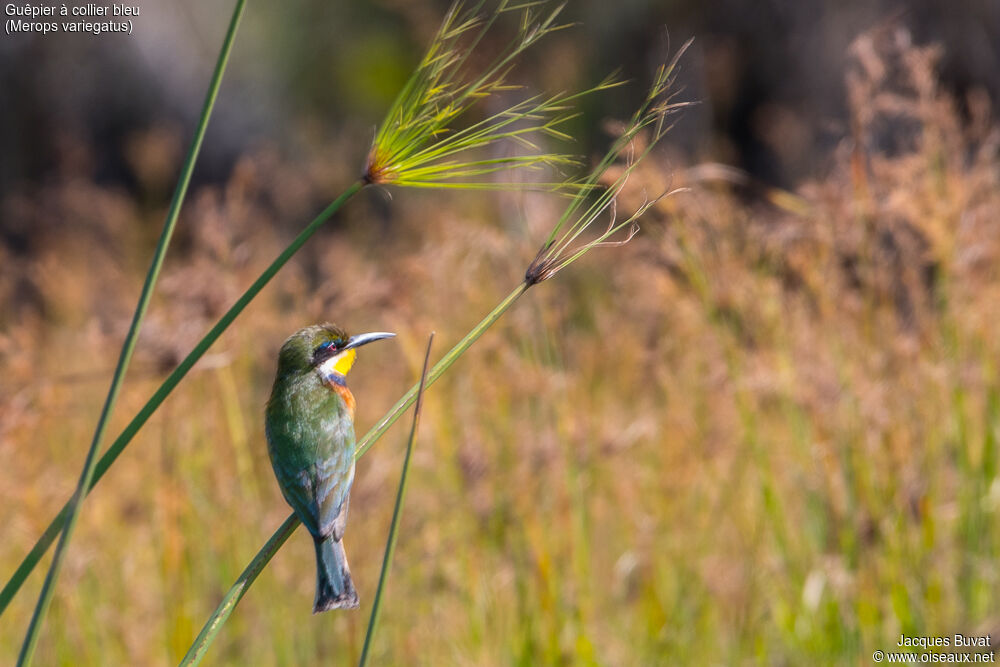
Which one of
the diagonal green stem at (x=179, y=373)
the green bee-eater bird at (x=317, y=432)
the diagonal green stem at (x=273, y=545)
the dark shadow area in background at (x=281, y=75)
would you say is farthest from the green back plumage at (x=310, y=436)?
the dark shadow area in background at (x=281, y=75)

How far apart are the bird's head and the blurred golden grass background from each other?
0.62m

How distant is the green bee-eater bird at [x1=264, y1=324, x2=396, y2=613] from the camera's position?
1540mm

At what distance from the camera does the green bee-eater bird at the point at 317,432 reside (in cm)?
154

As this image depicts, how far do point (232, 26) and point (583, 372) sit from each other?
10.5 feet

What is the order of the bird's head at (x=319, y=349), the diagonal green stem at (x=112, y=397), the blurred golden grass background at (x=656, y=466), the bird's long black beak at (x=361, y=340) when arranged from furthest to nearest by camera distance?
the blurred golden grass background at (x=656, y=466) → the bird's head at (x=319, y=349) → the bird's long black beak at (x=361, y=340) → the diagonal green stem at (x=112, y=397)

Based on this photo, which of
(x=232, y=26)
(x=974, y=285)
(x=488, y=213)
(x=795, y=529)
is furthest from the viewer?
(x=488, y=213)

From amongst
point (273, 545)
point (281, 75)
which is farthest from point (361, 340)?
point (281, 75)

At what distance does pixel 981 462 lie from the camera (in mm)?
2686

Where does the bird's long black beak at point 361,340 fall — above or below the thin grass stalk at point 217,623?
above

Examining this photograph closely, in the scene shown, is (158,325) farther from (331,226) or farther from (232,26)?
(331,226)

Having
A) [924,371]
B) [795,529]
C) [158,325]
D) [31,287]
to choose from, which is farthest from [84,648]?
[31,287]

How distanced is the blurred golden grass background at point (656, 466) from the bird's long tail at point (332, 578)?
3.11ft

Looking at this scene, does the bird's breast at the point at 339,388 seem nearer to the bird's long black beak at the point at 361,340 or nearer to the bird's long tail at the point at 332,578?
the bird's long black beak at the point at 361,340

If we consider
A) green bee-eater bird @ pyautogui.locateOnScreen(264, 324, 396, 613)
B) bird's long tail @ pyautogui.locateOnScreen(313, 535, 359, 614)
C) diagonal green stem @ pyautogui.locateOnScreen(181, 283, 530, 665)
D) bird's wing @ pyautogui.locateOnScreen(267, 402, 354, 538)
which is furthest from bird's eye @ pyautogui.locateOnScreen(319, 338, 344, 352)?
diagonal green stem @ pyautogui.locateOnScreen(181, 283, 530, 665)
